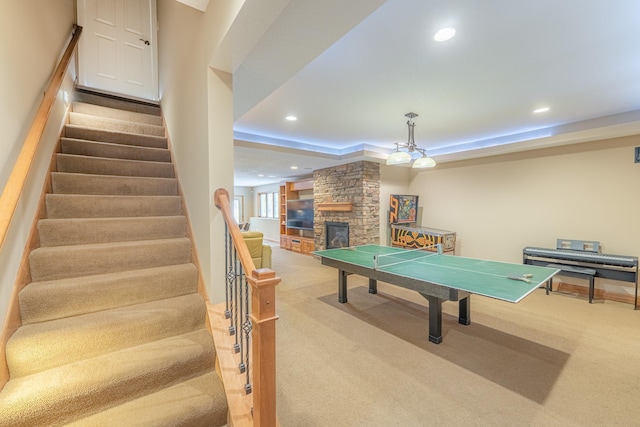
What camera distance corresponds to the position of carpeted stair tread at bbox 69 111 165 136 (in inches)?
119

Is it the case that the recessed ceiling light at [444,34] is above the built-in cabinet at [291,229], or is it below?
above

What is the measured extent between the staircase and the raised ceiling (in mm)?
1488

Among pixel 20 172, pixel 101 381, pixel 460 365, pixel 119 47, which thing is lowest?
pixel 460 365

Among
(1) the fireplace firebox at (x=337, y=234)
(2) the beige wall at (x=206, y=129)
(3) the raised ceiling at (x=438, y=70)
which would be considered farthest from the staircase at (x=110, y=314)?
(1) the fireplace firebox at (x=337, y=234)

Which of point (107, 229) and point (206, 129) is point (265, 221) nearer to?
point (107, 229)

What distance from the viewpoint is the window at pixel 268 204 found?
36.2ft

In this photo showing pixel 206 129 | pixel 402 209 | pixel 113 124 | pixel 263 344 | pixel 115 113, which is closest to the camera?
pixel 263 344

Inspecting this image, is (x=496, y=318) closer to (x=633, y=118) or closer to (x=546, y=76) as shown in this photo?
(x=546, y=76)

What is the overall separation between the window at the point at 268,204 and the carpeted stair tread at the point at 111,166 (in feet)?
26.2

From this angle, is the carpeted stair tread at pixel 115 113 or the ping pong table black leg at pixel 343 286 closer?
the carpeted stair tread at pixel 115 113

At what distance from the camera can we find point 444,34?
193 cm

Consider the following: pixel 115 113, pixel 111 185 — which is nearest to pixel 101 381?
pixel 111 185

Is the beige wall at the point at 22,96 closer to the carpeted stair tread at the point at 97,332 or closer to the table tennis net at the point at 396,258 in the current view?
the carpeted stair tread at the point at 97,332

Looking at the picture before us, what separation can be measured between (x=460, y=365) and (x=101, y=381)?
2580 millimetres
